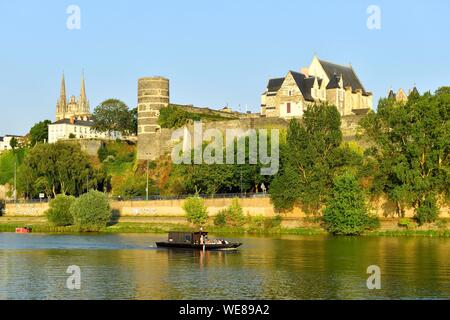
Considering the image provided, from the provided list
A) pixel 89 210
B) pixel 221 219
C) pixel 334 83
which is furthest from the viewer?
pixel 334 83

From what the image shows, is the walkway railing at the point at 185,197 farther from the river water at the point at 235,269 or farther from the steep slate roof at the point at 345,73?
the steep slate roof at the point at 345,73

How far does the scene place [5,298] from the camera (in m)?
40.2

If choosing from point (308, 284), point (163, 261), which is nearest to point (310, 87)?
point (163, 261)

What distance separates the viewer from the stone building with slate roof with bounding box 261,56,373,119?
108 m

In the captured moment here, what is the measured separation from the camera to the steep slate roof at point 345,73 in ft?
375

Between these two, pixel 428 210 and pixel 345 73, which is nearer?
pixel 428 210

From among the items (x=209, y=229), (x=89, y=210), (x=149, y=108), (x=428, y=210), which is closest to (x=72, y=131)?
(x=149, y=108)

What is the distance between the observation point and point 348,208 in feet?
245

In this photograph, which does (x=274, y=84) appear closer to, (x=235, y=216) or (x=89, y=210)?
(x=235, y=216)

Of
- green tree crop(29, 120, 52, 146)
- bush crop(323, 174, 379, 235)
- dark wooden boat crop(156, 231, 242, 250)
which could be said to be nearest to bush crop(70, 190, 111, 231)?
dark wooden boat crop(156, 231, 242, 250)

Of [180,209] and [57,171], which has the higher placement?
[57,171]

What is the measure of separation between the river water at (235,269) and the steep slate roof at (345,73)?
4608 centimetres

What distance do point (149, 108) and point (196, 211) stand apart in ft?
103
